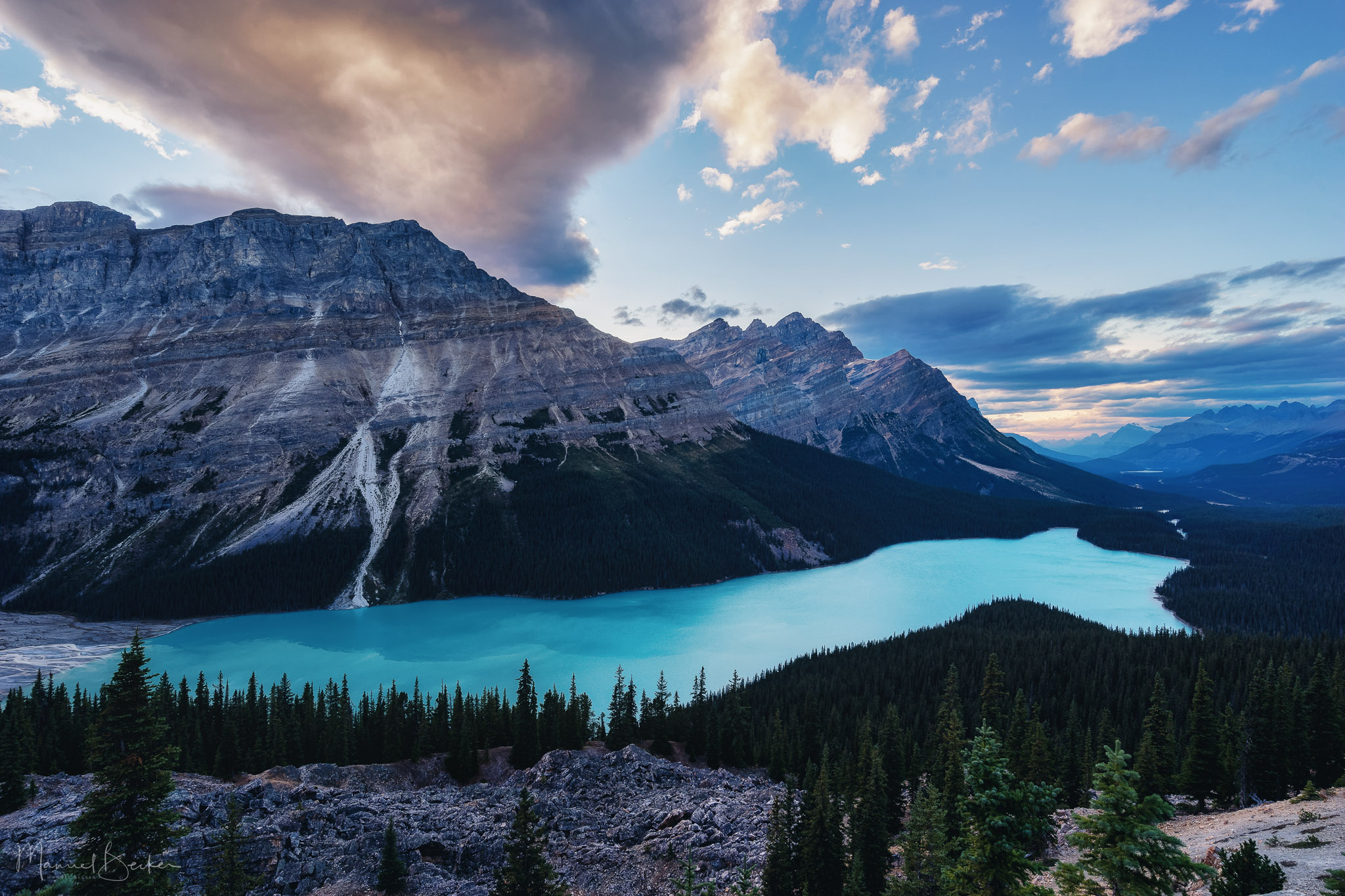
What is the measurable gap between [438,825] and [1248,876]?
3695cm

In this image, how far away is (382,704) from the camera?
5734cm

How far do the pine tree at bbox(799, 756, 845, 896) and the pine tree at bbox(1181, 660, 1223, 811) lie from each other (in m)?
27.7

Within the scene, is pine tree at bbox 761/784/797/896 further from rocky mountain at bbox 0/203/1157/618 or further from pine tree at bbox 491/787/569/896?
rocky mountain at bbox 0/203/1157/618

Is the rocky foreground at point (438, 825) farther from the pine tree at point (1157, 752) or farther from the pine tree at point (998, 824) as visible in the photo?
the pine tree at point (1157, 752)

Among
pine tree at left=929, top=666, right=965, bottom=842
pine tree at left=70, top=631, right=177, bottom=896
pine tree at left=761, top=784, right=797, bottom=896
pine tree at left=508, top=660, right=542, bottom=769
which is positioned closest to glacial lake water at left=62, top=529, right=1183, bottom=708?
pine tree at left=508, top=660, right=542, bottom=769

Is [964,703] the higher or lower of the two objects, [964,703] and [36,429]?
the lower

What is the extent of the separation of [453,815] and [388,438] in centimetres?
15968

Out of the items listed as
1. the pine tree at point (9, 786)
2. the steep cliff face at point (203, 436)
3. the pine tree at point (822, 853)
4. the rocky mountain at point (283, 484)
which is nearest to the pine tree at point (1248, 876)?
the pine tree at point (822, 853)

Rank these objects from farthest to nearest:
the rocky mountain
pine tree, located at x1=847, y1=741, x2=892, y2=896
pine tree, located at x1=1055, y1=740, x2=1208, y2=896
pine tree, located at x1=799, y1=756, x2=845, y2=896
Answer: the rocky mountain < pine tree, located at x1=847, y1=741, x2=892, y2=896 < pine tree, located at x1=799, y1=756, x2=845, y2=896 < pine tree, located at x1=1055, y1=740, x2=1208, y2=896

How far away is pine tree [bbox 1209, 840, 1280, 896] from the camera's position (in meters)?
18.2

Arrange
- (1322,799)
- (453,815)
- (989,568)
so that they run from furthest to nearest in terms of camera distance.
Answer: (989,568), (453,815), (1322,799)

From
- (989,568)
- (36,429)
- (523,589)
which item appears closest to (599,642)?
(523,589)

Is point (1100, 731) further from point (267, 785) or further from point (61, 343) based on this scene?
point (61, 343)

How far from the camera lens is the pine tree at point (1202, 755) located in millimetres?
39469
